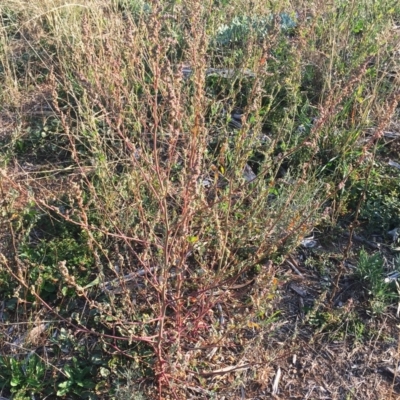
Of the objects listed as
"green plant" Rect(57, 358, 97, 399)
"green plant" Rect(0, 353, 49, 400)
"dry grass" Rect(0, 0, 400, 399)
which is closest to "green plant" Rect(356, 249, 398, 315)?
"dry grass" Rect(0, 0, 400, 399)

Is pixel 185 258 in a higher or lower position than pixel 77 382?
higher

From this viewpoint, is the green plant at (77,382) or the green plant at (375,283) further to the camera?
the green plant at (375,283)

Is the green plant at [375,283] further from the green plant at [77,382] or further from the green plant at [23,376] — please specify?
the green plant at [23,376]

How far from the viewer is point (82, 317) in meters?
2.35

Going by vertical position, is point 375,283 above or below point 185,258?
below

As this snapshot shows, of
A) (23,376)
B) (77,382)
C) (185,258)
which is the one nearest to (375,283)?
(185,258)

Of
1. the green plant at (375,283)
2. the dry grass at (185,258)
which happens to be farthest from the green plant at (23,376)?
the green plant at (375,283)

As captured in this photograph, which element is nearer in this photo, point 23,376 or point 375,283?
point 23,376

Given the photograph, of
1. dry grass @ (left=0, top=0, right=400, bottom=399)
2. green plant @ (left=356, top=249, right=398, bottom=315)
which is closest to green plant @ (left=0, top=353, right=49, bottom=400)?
dry grass @ (left=0, top=0, right=400, bottom=399)

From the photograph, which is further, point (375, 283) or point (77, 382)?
point (375, 283)

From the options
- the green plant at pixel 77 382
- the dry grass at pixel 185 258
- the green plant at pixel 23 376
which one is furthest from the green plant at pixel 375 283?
the green plant at pixel 23 376

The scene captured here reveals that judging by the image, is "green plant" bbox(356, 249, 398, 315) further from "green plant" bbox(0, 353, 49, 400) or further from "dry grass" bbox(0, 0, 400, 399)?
"green plant" bbox(0, 353, 49, 400)

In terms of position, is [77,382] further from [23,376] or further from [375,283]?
[375,283]

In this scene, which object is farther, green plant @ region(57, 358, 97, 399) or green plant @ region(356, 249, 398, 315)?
green plant @ region(356, 249, 398, 315)
